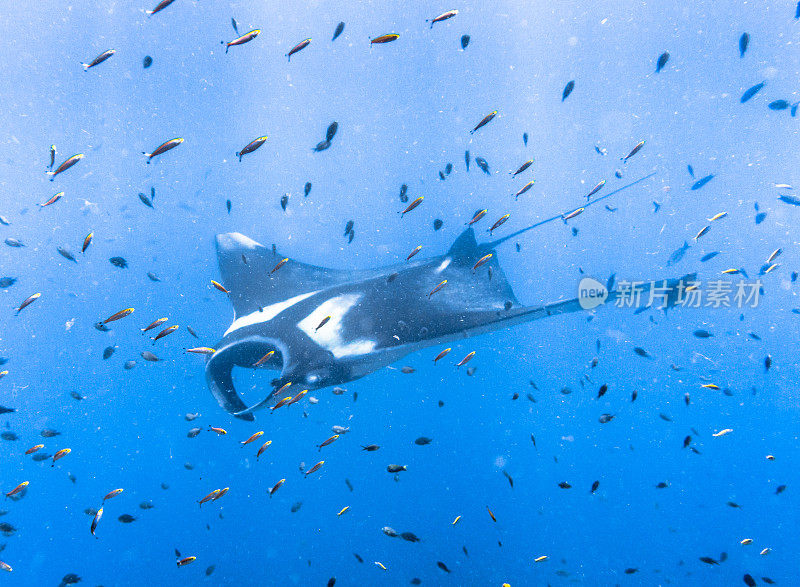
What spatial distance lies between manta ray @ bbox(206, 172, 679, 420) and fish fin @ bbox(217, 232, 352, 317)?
52mm

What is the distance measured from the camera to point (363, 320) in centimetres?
561

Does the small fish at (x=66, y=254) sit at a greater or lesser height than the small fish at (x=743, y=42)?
greater

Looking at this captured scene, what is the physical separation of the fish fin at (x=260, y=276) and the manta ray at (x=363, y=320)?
0.05 metres

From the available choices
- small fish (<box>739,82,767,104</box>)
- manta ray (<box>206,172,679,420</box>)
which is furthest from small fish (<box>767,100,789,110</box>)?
manta ray (<box>206,172,679,420</box>)

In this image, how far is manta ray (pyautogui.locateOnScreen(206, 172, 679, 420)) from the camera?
199 inches

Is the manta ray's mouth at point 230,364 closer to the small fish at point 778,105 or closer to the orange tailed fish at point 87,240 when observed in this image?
the orange tailed fish at point 87,240

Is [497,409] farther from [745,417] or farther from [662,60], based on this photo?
[745,417]

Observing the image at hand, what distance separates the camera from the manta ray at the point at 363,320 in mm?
5066

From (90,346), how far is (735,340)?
70456mm

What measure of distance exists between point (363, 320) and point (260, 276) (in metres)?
2.81

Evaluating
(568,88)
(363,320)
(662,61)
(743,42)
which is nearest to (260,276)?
(363,320)

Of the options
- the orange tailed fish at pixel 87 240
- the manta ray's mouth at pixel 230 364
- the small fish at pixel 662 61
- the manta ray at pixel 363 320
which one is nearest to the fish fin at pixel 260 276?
the manta ray at pixel 363 320

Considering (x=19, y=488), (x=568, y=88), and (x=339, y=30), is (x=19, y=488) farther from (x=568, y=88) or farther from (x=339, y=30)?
(x=568, y=88)

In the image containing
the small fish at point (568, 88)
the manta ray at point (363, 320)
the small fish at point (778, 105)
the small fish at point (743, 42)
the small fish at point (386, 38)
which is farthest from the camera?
the small fish at point (778, 105)
